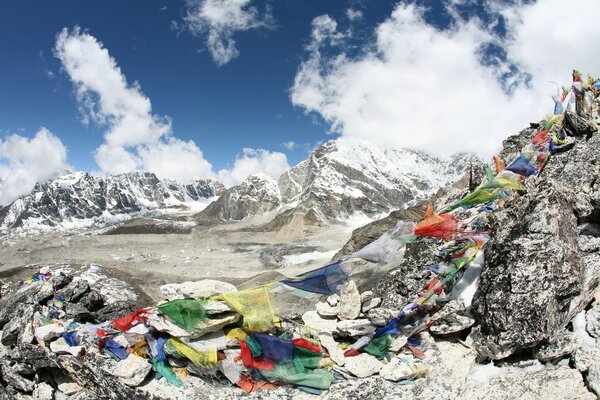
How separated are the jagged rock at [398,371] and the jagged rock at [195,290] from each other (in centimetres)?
312

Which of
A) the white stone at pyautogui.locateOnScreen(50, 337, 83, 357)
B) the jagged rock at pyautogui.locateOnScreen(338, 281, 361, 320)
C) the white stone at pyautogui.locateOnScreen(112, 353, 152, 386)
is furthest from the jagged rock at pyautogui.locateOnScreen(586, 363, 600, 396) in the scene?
the white stone at pyautogui.locateOnScreen(50, 337, 83, 357)

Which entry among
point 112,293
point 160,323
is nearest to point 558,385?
point 160,323

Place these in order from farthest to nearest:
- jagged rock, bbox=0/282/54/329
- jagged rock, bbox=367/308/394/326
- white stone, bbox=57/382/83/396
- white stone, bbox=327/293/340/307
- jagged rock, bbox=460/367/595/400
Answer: jagged rock, bbox=0/282/54/329 < white stone, bbox=327/293/340/307 < white stone, bbox=57/382/83/396 < jagged rock, bbox=367/308/394/326 < jagged rock, bbox=460/367/595/400

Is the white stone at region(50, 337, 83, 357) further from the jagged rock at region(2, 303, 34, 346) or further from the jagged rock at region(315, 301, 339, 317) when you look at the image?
the jagged rock at region(315, 301, 339, 317)

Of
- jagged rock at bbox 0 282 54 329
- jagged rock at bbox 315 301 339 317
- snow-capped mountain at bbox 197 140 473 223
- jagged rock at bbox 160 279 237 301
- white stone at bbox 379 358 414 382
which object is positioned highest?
snow-capped mountain at bbox 197 140 473 223

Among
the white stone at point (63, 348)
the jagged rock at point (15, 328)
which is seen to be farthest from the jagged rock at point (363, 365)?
the jagged rock at point (15, 328)

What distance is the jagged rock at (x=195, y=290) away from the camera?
25.9 feet

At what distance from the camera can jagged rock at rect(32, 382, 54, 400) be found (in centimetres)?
798

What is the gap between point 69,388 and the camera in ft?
26.4

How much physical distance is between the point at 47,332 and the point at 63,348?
73cm

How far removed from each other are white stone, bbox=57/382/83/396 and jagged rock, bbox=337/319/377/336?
5.03 m

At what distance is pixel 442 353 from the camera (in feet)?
24.2

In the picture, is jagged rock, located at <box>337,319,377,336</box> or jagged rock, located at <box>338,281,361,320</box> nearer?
jagged rock, located at <box>337,319,377,336</box>

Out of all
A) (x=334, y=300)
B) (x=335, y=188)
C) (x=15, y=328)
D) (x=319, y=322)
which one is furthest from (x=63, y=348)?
(x=335, y=188)
